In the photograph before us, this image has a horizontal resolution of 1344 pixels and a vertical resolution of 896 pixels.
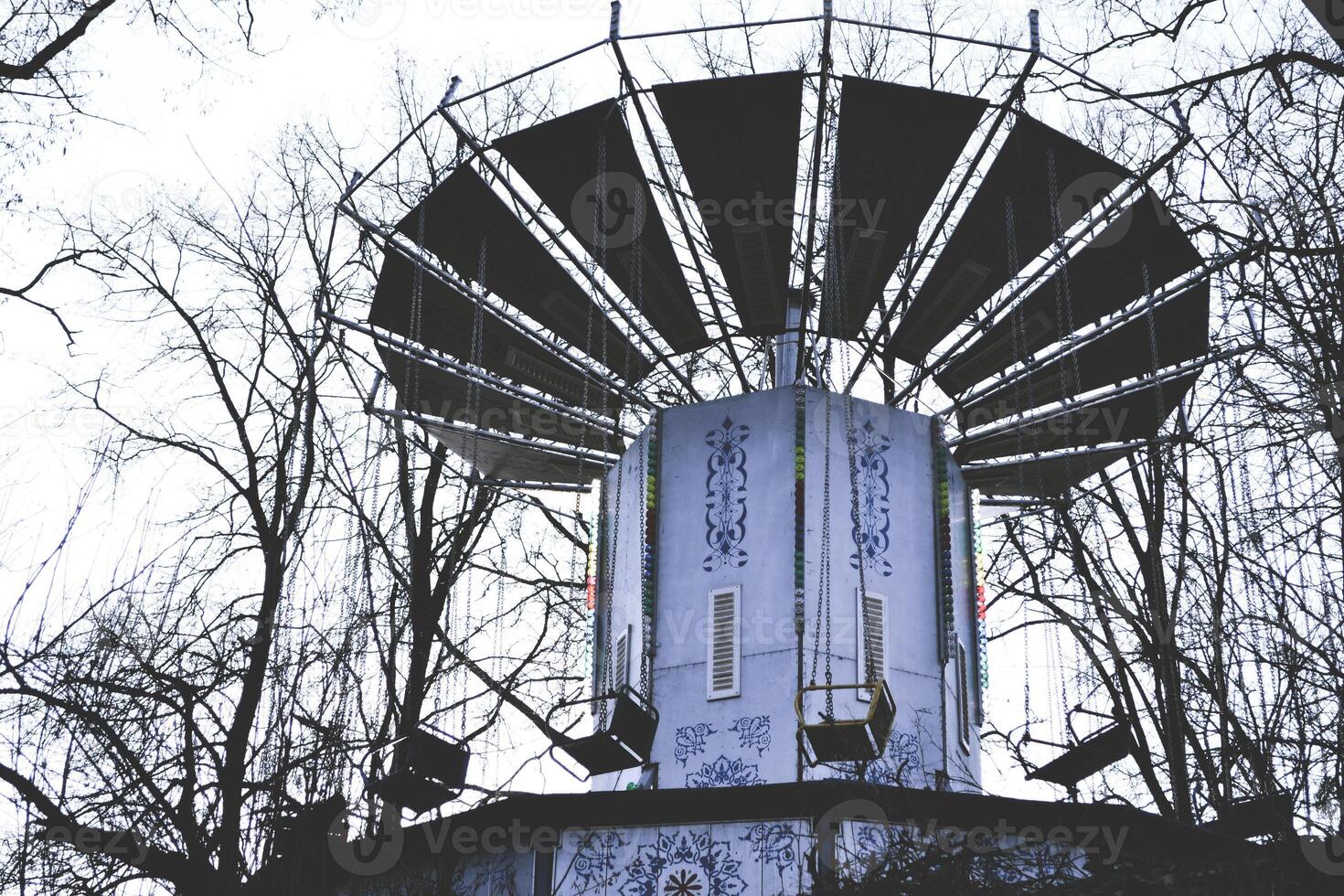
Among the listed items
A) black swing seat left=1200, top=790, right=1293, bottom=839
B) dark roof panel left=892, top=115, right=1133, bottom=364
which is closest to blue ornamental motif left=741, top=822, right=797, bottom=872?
black swing seat left=1200, top=790, right=1293, bottom=839

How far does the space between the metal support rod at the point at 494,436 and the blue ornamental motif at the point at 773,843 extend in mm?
5707

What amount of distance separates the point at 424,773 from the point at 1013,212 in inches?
302

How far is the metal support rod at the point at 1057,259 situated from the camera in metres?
15.1

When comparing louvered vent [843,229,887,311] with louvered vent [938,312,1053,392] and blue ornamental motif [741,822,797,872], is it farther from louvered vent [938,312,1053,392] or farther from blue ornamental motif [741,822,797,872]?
blue ornamental motif [741,822,797,872]

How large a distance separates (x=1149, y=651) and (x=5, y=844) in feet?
41.4

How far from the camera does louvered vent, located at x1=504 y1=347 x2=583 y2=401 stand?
1736 centimetres

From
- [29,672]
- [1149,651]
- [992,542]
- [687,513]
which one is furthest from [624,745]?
[992,542]

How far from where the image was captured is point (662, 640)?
16.2 meters

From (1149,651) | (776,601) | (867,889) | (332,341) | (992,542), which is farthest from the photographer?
(992,542)

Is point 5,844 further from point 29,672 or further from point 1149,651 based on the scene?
point 1149,651

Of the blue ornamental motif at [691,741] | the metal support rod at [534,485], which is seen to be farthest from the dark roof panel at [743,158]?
the blue ornamental motif at [691,741]

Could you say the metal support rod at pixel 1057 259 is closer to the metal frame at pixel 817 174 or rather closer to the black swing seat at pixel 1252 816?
the metal frame at pixel 817 174

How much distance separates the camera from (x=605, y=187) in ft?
50.2

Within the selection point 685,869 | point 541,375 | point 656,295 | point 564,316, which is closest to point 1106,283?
point 656,295
